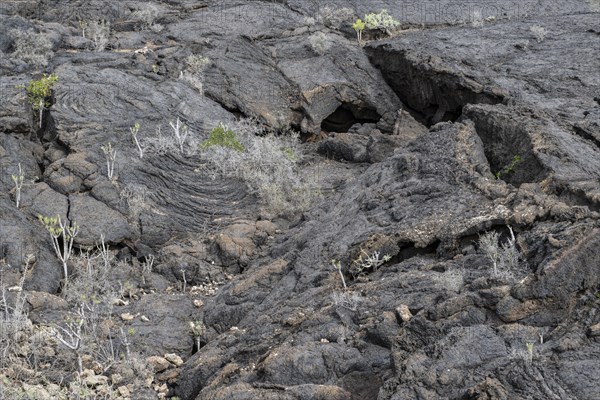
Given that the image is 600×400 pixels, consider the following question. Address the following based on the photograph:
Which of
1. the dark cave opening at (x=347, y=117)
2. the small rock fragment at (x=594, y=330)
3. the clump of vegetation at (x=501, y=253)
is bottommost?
the dark cave opening at (x=347, y=117)

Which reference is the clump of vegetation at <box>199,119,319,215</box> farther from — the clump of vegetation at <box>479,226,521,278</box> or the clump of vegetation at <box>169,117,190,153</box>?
the clump of vegetation at <box>479,226,521,278</box>

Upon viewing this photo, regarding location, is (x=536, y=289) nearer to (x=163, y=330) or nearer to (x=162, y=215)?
(x=163, y=330)

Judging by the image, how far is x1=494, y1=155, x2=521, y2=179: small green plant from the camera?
11984 millimetres

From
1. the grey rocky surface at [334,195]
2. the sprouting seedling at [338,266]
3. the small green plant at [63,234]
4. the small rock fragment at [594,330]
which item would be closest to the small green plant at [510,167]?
the grey rocky surface at [334,195]

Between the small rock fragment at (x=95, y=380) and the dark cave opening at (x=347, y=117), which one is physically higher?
the small rock fragment at (x=95, y=380)

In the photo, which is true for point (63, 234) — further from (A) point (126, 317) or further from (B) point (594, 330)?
(B) point (594, 330)

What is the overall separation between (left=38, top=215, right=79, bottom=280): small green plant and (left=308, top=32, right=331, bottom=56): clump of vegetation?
27.6 feet

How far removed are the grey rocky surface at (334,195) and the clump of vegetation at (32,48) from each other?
0.69ft

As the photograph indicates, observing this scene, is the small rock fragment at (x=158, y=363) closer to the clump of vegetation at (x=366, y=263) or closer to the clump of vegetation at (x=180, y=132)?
the clump of vegetation at (x=366, y=263)

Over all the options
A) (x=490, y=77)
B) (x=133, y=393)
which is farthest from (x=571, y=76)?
(x=133, y=393)

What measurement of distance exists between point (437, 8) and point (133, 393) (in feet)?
51.6

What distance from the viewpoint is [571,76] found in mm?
16047

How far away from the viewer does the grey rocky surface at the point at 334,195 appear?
24.4 feet

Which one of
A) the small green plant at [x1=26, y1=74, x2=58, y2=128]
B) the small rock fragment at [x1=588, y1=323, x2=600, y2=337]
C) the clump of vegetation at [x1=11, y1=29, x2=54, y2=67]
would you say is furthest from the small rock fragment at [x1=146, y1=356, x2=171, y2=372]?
the clump of vegetation at [x1=11, y1=29, x2=54, y2=67]
